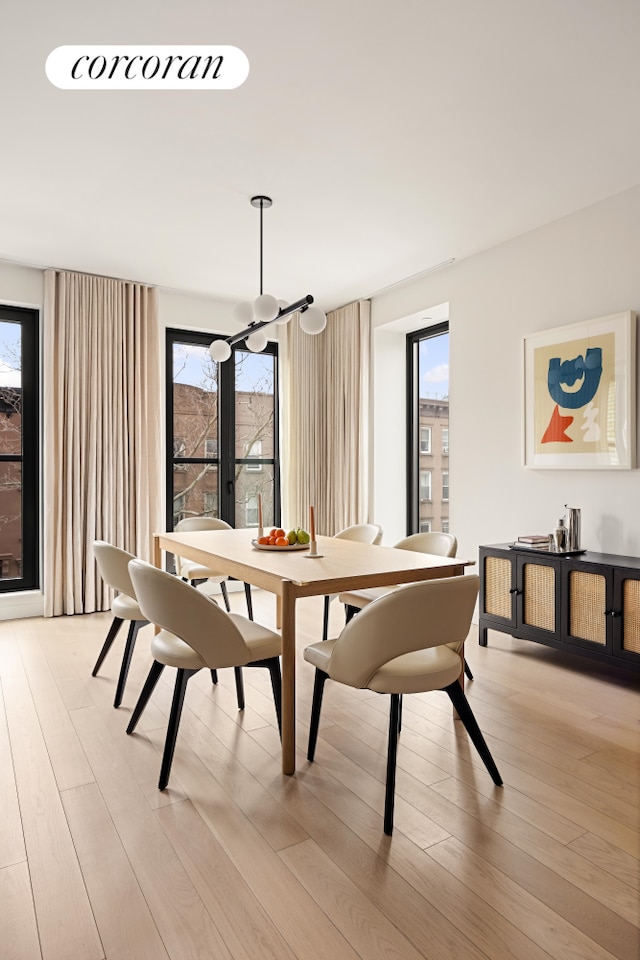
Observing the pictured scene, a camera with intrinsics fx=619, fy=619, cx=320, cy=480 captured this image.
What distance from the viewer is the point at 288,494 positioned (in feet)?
19.3

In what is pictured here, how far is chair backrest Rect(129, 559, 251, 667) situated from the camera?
213 centimetres

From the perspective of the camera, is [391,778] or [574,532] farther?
[574,532]

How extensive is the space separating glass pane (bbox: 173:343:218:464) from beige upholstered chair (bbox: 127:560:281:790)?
337cm

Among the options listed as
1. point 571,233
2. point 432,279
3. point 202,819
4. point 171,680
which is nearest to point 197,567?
point 171,680

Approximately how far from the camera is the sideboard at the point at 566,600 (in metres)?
3.14

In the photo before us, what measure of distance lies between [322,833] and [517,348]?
10.6 ft

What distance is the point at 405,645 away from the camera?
6.55ft

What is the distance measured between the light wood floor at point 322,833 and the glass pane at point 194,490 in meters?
2.60

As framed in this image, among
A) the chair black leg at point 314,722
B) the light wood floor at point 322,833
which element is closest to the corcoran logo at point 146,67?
the chair black leg at point 314,722

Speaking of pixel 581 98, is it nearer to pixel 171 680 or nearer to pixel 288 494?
pixel 171 680

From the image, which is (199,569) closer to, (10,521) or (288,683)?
(10,521)

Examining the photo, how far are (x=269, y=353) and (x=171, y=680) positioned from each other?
11.6ft

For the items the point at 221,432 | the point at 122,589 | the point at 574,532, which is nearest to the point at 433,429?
the point at 221,432

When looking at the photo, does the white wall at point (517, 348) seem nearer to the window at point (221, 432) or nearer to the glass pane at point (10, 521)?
the window at point (221, 432)
